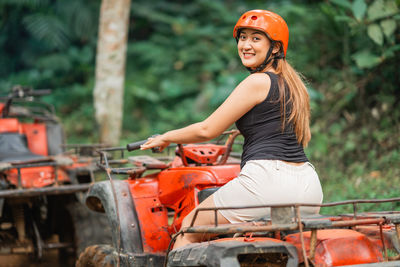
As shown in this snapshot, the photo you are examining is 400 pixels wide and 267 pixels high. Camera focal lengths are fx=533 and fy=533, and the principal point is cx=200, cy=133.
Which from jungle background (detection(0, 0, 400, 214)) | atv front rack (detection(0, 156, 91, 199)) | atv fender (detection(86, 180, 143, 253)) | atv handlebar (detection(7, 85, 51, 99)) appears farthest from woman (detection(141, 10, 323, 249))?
atv handlebar (detection(7, 85, 51, 99))

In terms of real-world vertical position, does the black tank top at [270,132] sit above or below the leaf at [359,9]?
below

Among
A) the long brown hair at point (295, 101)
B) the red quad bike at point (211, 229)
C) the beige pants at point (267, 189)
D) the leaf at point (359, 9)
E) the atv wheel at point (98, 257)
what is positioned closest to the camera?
the red quad bike at point (211, 229)

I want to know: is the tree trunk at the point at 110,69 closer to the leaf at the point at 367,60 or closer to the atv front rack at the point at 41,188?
the atv front rack at the point at 41,188

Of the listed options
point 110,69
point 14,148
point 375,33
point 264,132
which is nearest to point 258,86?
point 264,132

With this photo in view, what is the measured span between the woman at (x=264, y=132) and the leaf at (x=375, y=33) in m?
4.25

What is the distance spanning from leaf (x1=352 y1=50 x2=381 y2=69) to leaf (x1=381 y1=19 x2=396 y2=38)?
15.6 inches

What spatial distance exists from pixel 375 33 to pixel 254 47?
4.46 metres

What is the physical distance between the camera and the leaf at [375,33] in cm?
715

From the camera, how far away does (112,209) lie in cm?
389

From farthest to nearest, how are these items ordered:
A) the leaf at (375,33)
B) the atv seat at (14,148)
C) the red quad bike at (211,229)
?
the leaf at (375,33)
the atv seat at (14,148)
the red quad bike at (211,229)

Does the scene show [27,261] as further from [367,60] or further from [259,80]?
[367,60]

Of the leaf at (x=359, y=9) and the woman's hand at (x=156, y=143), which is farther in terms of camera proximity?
the leaf at (x=359, y=9)

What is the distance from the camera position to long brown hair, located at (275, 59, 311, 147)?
318cm

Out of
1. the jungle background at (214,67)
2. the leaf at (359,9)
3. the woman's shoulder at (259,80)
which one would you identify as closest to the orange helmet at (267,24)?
the woman's shoulder at (259,80)
